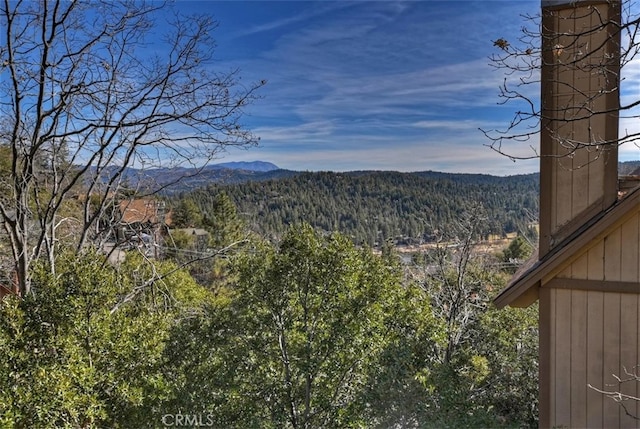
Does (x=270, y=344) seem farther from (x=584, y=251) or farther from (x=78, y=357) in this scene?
(x=584, y=251)

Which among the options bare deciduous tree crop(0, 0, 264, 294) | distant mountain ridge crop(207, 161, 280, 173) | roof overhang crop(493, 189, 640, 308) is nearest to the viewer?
roof overhang crop(493, 189, 640, 308)

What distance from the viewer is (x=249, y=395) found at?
382 centimetres

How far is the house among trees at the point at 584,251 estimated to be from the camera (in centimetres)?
312

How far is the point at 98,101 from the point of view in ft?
14.9

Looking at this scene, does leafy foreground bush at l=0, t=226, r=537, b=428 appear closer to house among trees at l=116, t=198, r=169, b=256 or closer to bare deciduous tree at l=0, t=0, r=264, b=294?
house among trees at l=116, t=198, r=169, b=256

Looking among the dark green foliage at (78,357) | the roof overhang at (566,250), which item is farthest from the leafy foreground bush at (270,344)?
the roof overhang at (566,250)

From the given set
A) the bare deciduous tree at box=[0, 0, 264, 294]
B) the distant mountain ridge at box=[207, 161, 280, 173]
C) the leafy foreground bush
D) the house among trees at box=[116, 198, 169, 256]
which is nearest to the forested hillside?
the distant mountain ridge at box=[207, 161, 280, 173]

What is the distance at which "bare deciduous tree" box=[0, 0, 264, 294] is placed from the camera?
4066 millimetres

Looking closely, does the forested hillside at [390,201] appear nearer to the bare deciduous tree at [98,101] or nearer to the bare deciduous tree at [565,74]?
the bare deciduous tree at [98,101]

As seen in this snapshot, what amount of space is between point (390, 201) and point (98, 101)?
1212 centimetres

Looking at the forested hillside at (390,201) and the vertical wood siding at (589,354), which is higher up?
the forested hillside at (390,201)

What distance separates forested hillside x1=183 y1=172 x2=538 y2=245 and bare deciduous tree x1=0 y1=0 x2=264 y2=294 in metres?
3.88

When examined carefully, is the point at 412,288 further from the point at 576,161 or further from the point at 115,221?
the point at 115,221

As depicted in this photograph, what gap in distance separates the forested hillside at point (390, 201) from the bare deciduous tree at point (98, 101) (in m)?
3.88
